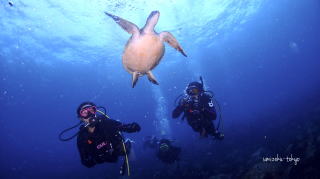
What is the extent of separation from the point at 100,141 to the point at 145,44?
227 centimetres

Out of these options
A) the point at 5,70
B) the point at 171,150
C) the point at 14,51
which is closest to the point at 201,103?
the point at 171,150

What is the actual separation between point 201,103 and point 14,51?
20206 millimetres

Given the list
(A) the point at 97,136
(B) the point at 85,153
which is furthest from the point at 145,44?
(B) the point at 85,153

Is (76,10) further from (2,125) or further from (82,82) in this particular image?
(2,125)

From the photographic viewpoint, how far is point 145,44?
480 centimetres

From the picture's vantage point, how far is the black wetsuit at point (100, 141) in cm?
524

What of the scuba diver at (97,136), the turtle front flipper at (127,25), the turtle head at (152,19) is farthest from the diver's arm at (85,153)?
the turtle head at (152,19)

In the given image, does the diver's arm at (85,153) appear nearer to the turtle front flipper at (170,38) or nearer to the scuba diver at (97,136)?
the scuba diver at (97,136)

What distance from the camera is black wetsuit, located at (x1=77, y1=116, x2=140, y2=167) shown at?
5238mm

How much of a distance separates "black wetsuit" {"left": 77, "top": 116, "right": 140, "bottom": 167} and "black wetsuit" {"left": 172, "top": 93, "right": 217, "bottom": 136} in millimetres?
2023

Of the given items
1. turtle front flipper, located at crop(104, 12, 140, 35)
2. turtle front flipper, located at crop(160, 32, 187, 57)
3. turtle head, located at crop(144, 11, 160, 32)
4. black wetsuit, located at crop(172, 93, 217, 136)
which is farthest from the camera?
black wetsuit, located at crop(172, 93, 217, 136)

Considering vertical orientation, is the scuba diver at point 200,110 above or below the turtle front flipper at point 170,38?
below

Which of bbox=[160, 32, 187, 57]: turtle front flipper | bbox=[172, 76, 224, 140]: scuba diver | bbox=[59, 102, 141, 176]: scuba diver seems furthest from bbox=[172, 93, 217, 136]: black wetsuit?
bbox=[160, 32, 187, 57]: turtle front flipper

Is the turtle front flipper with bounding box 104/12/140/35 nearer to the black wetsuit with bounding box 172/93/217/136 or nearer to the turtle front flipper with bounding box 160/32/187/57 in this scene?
the turtle front flipper with bounding box 160/32/187/57
